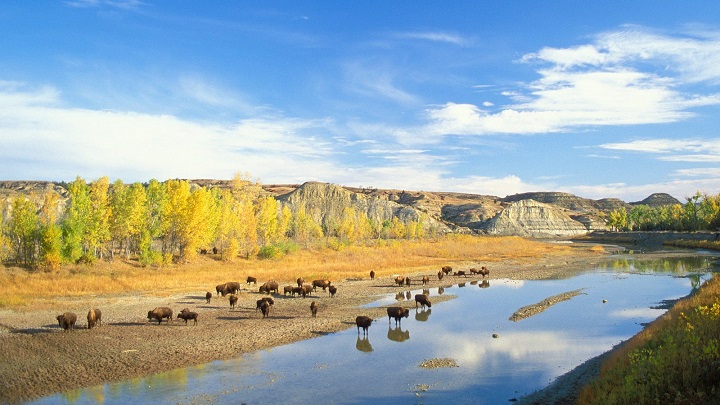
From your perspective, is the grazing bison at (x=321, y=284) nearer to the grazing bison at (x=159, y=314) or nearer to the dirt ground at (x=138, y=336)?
the dirt ground at (x=138, y=336)

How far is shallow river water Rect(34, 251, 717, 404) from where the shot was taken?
16.0 meters

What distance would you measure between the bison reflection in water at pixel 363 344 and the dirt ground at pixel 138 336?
8.73ft

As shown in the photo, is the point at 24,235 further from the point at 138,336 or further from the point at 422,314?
the point at 422,314

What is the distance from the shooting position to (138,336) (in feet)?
79.3

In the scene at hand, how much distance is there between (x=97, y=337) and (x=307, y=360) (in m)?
11.6

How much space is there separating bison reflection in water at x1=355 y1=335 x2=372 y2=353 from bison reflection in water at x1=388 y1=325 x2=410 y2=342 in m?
1.44

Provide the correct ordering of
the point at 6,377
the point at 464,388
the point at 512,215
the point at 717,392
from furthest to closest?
the point at 512,215, the point at 6,377, the point at 464,388, the point at 717,392

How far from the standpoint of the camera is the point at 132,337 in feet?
78.4

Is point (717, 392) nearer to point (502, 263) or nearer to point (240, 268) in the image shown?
point (240, 268)

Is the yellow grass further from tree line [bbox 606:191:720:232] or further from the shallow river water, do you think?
tree line [bbox 606:191:720:232]

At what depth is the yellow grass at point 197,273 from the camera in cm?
3712

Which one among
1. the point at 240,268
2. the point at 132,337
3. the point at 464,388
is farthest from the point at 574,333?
the point at 240,268

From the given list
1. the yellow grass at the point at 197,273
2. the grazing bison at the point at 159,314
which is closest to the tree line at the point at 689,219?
the yellow grass at the point at 197,273

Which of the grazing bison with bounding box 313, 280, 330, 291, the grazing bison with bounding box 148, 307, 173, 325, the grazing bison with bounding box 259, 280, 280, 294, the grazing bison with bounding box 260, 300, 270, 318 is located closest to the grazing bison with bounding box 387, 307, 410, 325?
the grazing bison with bounding box 260, 300, 270, 318
